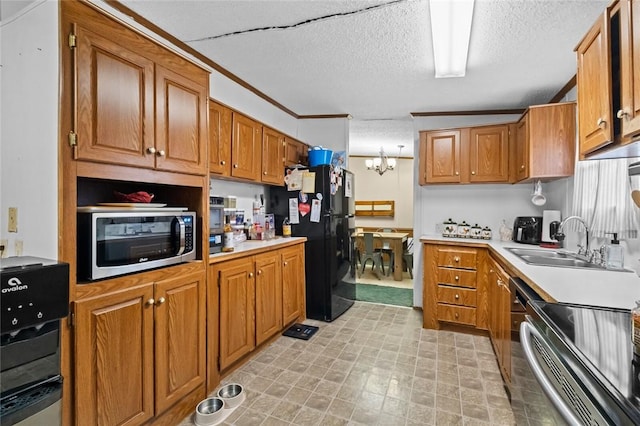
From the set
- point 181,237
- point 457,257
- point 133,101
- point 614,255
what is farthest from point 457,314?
point 133,101

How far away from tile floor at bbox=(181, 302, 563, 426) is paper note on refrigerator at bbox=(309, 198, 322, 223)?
1.16 meters

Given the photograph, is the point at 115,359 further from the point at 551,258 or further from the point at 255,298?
the point at 551,258

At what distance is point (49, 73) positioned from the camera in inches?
47.8

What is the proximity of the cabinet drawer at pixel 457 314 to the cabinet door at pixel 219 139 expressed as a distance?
250 centimetres

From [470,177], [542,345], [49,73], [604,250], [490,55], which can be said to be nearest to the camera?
[542,345]

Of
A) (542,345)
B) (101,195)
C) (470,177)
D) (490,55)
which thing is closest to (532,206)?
(470,177)

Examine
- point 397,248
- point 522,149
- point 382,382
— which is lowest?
point 382,382

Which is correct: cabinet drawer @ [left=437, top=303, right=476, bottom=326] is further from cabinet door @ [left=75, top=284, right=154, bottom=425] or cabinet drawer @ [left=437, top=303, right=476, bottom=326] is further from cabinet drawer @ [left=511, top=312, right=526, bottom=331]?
cabinet door @ [left=75, top=284, right=154, bottom=425]

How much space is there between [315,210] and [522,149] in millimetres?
2138

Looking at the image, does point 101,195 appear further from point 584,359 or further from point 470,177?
point 470,177

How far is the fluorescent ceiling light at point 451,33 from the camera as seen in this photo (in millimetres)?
1735

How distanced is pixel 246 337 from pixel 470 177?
283 centimetres

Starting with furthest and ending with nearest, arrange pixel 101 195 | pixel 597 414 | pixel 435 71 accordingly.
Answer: pixel 435 71 < pixel 101 195 < pixel 597 414

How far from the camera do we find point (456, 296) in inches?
123
